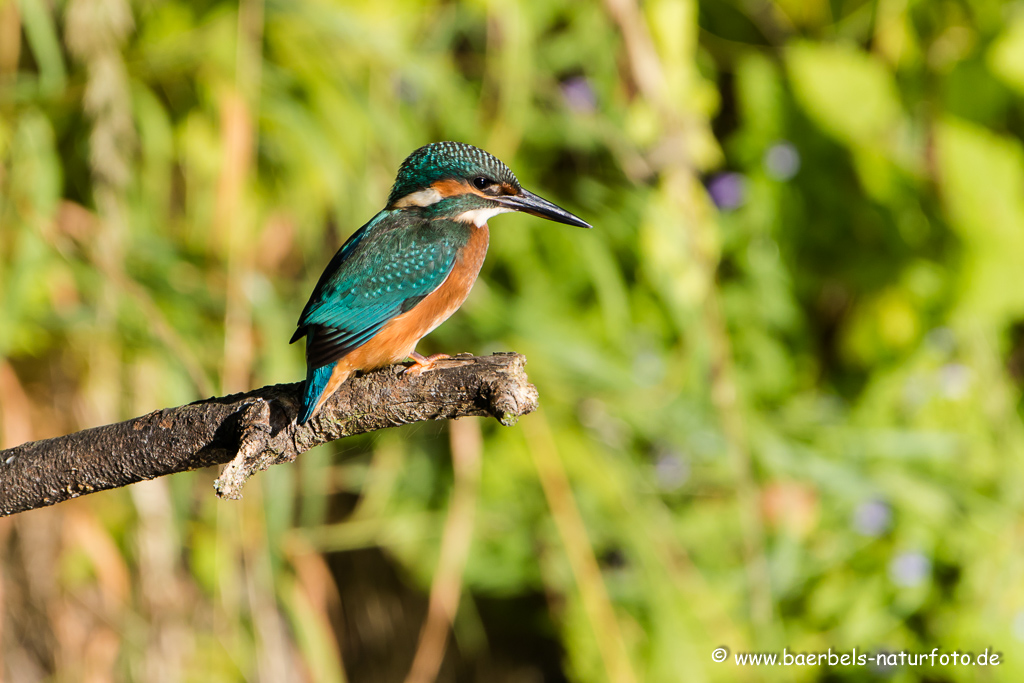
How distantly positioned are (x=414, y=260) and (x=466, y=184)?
0.57 feet

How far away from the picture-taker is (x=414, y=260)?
1.43m

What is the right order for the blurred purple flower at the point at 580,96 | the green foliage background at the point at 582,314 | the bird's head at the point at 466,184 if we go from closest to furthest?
the bird's head at the point at 466,184 → the green foliage background at the point at 582,314 → the blurred purple flower at the point at 580,96

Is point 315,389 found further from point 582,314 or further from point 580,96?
point 580,96

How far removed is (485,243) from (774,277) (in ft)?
4.34

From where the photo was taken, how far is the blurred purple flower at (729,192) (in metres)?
2.63

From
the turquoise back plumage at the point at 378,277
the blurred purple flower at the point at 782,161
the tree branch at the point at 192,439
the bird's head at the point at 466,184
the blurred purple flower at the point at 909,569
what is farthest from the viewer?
the blurred purple flower at the point at 782,161

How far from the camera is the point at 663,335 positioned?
8.72 feet

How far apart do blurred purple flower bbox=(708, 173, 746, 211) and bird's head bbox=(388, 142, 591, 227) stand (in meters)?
1.29

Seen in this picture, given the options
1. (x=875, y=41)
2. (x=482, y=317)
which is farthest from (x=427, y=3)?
(x=875, y=41)

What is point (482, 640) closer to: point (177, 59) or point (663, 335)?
point (663, 335)

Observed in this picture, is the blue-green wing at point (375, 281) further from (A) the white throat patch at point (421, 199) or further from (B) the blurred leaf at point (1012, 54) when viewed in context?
(B) the blurred leaf at point (1012, 54)

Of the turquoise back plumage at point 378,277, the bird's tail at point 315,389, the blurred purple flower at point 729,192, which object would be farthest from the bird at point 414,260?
the blurred purple flower at point 729,192

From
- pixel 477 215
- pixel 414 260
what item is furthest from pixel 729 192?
pixel 414 260

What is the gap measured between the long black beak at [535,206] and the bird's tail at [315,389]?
477 mm
